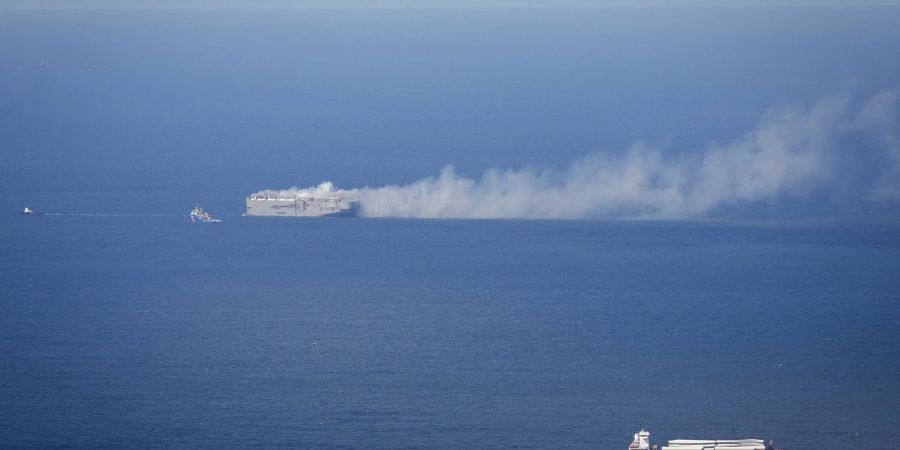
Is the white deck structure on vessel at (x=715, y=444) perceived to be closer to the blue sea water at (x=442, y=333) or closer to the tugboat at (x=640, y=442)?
the tugboat at (x=640, y=442)

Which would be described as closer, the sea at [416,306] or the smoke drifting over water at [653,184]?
the sea at [416,306]

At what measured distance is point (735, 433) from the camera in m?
46.1

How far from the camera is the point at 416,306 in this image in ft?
208

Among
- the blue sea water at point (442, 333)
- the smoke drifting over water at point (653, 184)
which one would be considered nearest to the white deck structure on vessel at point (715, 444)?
the blue sea water at point (442, 333)

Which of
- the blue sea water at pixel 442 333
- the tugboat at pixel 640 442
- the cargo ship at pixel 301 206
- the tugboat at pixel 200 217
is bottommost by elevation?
the tugboat at pixel 640 442

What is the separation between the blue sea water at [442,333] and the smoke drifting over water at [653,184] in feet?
7.63

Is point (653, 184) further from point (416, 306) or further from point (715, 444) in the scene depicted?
point (715, 444)

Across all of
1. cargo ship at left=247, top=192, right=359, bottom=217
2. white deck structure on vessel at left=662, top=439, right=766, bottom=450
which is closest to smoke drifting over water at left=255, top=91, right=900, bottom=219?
cargo ship at left=247, top=192, right=359, bottom=217

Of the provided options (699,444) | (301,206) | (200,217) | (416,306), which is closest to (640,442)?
(699,444)

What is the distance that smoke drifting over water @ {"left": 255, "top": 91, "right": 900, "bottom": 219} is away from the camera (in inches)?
3268

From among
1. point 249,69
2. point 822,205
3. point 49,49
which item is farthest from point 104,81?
point 822,205

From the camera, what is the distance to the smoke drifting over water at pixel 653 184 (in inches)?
3268

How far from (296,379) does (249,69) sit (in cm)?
13924

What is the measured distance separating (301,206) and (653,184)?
20.9m
